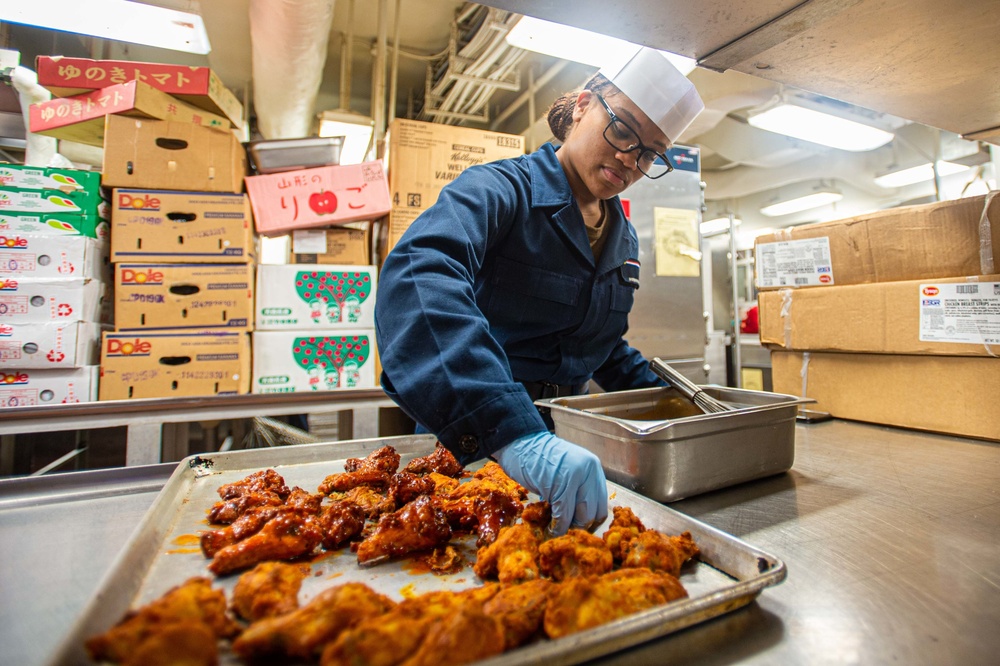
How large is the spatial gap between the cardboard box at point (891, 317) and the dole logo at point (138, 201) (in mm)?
3255

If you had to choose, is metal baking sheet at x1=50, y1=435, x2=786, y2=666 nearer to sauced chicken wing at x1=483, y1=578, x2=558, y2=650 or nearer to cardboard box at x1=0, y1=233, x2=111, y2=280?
A: sauced chicken wing at x1=483, y1=578, x2=558, y2=650

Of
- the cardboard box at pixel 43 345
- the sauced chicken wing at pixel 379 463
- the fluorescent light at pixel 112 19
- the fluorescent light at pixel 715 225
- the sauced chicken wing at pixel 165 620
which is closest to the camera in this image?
the sauced chicken wing at pixel 165 620

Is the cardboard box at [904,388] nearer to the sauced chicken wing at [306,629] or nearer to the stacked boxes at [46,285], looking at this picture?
the sauced chicken wing at [306,629]

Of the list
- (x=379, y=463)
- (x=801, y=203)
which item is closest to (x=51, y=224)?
(x=379, y=463)

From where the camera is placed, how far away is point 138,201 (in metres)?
2.79

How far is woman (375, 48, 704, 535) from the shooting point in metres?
0.95

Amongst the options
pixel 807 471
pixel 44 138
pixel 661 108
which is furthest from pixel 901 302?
pixel 44 138

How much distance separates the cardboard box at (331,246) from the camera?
3.19 m

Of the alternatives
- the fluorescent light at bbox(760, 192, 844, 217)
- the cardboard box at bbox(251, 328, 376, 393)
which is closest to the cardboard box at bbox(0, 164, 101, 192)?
the cardboard box at bbox(251, 328, 376, 393)

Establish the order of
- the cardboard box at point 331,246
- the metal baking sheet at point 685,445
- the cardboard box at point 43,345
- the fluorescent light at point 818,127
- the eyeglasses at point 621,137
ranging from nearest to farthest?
1. the metal baking sheet at point 685,445
2. the eyeglasses at point 621,137
3. the cardboard box at point 43,345
4. the cardboard box at point 331,246
5. the fluorescent light at point 818,127

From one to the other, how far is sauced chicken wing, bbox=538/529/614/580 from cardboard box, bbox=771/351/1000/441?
5.40 feet

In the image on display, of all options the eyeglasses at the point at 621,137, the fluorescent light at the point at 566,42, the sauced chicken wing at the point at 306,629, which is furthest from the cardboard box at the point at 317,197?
the sauced chicken wing at the point at 306,629

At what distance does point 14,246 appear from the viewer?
8.44 feet

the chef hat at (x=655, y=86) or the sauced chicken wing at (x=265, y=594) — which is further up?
the chef hat at (x=655, y=86)
